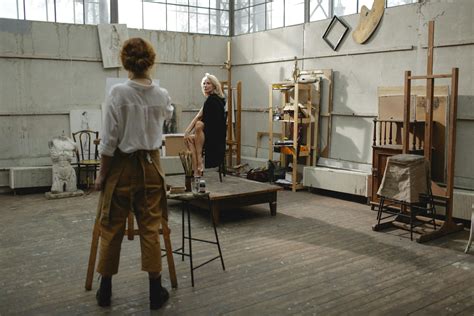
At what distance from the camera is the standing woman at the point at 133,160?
301cm

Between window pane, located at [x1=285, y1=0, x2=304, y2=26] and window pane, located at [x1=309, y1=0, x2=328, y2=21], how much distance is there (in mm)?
195

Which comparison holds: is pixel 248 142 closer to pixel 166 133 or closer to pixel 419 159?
pixel 166 133

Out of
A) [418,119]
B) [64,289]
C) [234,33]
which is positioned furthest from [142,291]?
[234,33]

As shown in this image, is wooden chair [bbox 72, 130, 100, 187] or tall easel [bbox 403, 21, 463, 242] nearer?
tall easel [bbox 403, 21, 463, 242]

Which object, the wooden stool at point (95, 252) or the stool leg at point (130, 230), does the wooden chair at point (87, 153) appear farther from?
the wooden stool at point (95, 252)

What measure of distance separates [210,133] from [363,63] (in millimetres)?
2384

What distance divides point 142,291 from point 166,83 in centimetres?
574

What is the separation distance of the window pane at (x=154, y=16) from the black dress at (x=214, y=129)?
11.1ft

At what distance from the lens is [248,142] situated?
9031mm

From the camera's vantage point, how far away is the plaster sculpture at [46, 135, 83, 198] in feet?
23.1

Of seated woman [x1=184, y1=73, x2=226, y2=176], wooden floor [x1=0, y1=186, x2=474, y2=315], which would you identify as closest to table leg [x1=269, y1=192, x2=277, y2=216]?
wooden floor [x1=0, y1=186, x2=474, y2=315]

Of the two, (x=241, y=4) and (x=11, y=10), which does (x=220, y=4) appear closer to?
(x=241, y=4)

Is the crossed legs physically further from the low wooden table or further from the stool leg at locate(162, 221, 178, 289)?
the stool leg at locate(162, 221, 178, 289)

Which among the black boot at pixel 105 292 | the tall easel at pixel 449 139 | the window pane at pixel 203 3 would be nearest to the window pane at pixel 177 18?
the window pane at pixel 203 3
